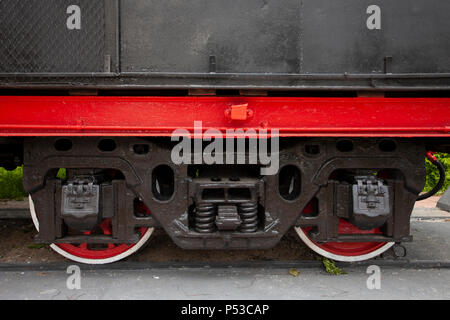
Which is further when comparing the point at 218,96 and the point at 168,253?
the point at 168,253

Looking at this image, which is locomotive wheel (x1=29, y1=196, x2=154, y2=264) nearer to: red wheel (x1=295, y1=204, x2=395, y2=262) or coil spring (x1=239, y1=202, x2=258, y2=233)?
coil spring (x1=239, y1=202, x2=258, y2=233)

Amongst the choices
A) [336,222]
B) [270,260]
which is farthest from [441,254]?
[270,260]

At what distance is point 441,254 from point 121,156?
372 centimetres

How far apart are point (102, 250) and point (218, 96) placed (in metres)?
2.03

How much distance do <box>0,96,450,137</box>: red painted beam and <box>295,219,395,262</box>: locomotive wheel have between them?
119 cm

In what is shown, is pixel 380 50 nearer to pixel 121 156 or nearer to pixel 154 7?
pixel 154 7

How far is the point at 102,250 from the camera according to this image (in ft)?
11.3

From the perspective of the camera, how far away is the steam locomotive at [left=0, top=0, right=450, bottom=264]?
2.69 m

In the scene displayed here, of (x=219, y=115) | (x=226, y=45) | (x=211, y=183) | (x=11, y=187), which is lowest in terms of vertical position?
(x=11, y=187)

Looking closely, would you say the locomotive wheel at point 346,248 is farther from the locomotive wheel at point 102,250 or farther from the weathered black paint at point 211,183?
the locomotive wheel at point 102,250

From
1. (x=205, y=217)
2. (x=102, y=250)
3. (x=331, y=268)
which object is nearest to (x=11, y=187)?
(x=102, y=250)

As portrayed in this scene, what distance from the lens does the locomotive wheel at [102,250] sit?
334cm

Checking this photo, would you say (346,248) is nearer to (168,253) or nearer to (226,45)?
(168,253)

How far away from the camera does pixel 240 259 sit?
364cm
